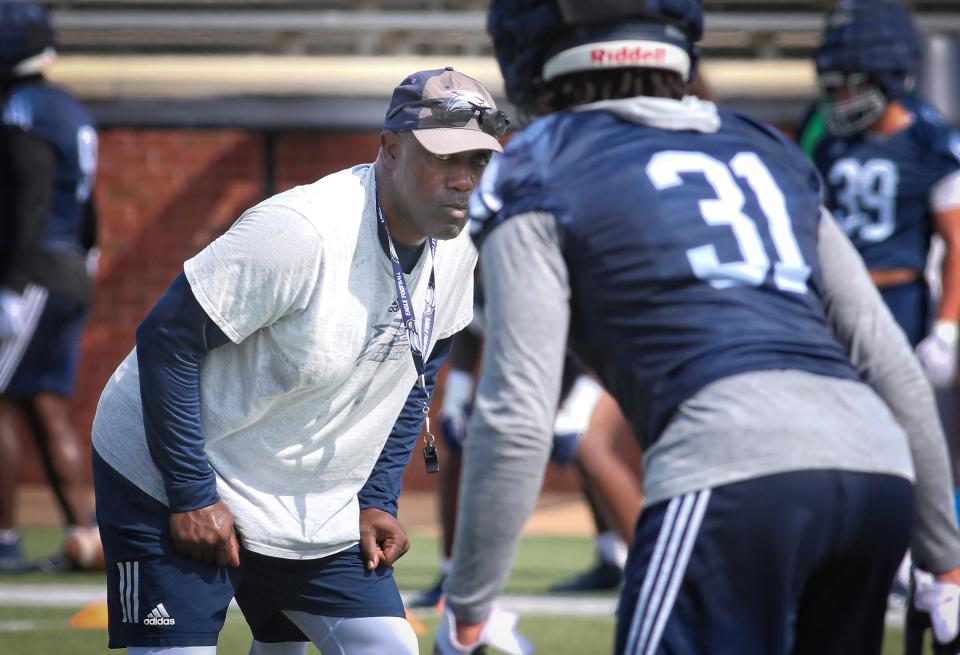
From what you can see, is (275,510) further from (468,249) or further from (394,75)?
(394,75)

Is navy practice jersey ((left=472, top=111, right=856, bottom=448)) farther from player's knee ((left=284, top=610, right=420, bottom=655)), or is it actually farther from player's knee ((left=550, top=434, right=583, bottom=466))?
player's knee ((left=550, top=434, right=583, bottom=466))

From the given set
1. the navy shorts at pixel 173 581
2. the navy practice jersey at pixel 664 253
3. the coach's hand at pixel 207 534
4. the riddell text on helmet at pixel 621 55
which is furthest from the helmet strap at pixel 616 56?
the navy shorts at pixel 173 581

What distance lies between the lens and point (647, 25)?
239 cm

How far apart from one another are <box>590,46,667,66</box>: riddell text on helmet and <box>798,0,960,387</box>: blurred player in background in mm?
4142

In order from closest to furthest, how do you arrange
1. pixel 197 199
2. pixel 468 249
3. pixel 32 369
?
pixel 468 249 → pixel 32 369 → pixel 197 199

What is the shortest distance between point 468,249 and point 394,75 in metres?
8.55

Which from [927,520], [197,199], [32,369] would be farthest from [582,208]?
[197,199]

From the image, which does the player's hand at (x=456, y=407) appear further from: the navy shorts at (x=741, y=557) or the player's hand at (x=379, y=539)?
the navy shorts at (x=741, y=557)

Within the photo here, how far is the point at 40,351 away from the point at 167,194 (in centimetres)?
415

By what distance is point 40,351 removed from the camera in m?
6.99

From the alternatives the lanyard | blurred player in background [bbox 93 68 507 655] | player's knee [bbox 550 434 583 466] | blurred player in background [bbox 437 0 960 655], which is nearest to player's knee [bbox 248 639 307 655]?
blurred player in background [bbox 93 68 507 655]

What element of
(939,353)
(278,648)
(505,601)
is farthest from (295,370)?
(939,353)

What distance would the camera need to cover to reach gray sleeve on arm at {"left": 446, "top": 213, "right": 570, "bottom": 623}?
222cm

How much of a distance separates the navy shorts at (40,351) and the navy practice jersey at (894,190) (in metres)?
3.49
